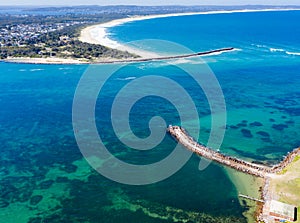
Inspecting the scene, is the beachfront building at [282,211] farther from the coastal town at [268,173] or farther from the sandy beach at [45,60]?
the sandy beach at [45,60]

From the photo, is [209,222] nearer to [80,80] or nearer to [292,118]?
[292,118]

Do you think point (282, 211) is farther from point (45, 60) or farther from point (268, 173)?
point (45, 60)

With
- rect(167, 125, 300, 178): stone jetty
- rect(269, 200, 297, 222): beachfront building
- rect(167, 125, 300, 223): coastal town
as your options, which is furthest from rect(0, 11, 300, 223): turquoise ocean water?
rect(269, 200, 297, 222): beachfront building

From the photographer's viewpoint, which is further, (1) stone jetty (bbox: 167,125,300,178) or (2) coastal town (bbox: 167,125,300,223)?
(1) stone jetty (bbox: 167,125,300,178)

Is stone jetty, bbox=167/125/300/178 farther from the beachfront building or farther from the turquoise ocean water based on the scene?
the beachfront building

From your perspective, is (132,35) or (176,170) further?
(132,35)

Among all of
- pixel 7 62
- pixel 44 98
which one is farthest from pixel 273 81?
pixel 7 62

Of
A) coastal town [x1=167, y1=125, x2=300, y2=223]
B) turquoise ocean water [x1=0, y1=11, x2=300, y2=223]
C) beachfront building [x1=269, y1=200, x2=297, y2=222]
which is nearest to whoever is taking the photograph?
beachfront building [x1=269, y1=200, x2=297, y2=222]
